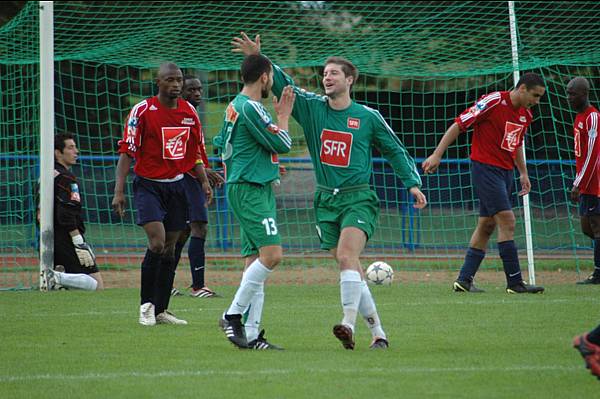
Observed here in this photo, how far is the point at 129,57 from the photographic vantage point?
47.0 feet

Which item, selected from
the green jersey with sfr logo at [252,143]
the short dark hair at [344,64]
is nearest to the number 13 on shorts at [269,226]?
the green jersey with sfr logo at [252,143]

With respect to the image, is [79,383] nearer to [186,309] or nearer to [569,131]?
[186,309]

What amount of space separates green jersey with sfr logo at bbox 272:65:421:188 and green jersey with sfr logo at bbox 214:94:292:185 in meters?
0.33

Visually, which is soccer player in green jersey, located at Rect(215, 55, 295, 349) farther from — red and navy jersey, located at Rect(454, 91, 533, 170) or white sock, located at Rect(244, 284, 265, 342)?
red and navy jersey, located at Rect(454, 91, 533, 170)

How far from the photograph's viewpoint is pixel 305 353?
6.90 metres

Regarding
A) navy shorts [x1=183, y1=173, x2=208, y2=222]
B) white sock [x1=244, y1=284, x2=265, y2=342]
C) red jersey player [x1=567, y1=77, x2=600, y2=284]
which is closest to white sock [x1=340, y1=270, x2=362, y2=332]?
white sock [x1=244, y1=284, x2=265, y2=342]

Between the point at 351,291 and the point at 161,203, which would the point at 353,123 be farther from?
the point at 161,203

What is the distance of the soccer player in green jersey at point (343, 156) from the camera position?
7.21 metres

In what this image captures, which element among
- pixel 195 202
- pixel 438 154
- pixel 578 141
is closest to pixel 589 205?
pixel 578 141

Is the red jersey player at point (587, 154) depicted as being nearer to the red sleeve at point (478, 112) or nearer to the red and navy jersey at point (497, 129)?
the red and navy jersey at point (497, 129)

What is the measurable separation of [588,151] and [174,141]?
18.9 ft

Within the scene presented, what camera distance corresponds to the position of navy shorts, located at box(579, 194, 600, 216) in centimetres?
1249

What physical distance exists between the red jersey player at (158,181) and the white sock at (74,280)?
3550mm

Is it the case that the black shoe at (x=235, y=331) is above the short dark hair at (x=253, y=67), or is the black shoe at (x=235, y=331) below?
below
